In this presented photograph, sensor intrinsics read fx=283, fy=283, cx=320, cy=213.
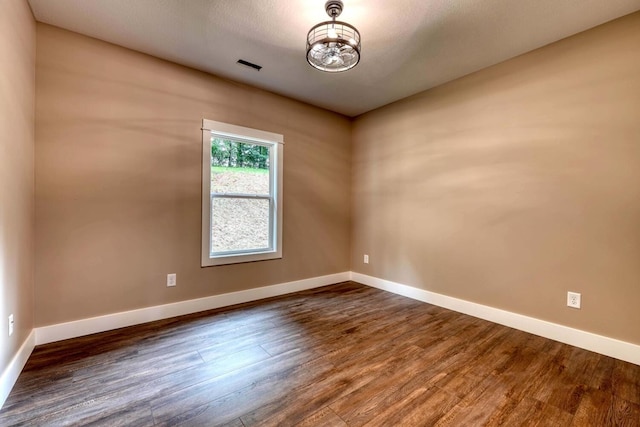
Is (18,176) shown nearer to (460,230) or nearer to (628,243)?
(460,230)

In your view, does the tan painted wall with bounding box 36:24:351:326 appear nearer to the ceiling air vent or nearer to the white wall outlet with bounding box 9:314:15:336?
the ceiling air vent

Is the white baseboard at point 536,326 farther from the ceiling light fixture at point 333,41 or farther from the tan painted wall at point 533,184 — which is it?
the ceiling light fixture at point 333,41

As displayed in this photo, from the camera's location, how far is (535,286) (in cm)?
257

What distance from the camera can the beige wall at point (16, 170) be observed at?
63.8 inches

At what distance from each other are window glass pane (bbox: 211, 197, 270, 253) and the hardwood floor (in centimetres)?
91

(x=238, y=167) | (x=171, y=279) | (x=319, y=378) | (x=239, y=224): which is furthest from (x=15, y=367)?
(x=238, y=167)

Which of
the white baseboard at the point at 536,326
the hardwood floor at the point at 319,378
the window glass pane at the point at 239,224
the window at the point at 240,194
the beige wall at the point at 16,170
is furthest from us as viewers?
the window glass pane at the point at 239,224

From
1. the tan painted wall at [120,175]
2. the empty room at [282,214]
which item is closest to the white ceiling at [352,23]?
the empty room at [282,214]

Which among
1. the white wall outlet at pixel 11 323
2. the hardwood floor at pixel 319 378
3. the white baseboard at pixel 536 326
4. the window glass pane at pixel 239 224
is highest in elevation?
the window glass pane at pixel 239 224

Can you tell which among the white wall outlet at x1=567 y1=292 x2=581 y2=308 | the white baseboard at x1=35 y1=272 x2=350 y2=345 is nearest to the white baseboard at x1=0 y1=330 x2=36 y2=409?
the white baseboard at x1=35 y1=272 x2=350 y2=345

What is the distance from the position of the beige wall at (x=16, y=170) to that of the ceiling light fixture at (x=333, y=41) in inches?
71.1

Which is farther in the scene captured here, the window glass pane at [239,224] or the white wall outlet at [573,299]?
the window glass pane at [239,224]

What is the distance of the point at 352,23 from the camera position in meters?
2.23

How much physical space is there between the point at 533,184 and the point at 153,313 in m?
3.76
